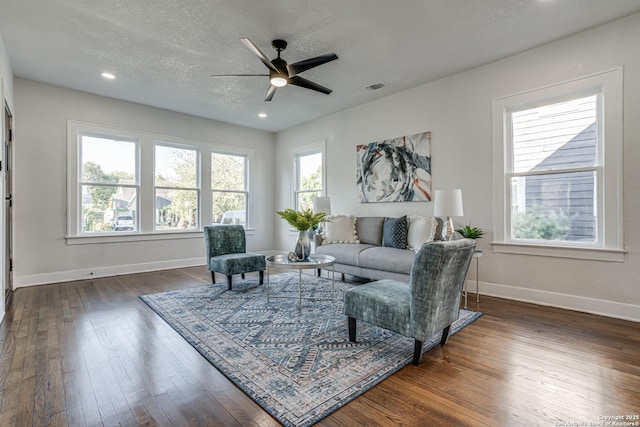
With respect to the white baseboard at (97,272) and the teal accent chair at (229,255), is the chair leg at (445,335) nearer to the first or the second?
the teal accent chair at (229,255)

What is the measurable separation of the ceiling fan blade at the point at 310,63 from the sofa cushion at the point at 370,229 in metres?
2.46

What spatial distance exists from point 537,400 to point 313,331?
1576 millimetres

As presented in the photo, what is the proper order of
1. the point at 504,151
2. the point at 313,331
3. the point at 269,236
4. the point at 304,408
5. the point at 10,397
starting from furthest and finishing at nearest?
the point at 269,236 → the point at 504,151 → the point at 313,331 → the point at 10,397 → the point at 304,408

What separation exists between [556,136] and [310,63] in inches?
110

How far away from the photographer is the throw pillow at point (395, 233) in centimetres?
419

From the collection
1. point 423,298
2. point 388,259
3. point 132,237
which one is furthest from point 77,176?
point 423,298

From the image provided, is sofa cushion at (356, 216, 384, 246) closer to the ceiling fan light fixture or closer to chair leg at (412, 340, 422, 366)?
the ceiling fan light fixture

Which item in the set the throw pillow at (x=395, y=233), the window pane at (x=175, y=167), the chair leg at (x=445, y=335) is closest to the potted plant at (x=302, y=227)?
the throw pillow at (x=395, y=233)

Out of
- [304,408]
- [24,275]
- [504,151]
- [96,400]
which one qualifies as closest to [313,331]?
[304,408]

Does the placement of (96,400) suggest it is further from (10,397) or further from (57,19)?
(57,19)

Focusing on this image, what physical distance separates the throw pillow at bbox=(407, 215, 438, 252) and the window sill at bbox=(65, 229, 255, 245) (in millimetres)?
3998

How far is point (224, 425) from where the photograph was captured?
59.7 inches

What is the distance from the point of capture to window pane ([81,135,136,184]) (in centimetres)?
486

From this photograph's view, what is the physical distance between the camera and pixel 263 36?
3143mm
